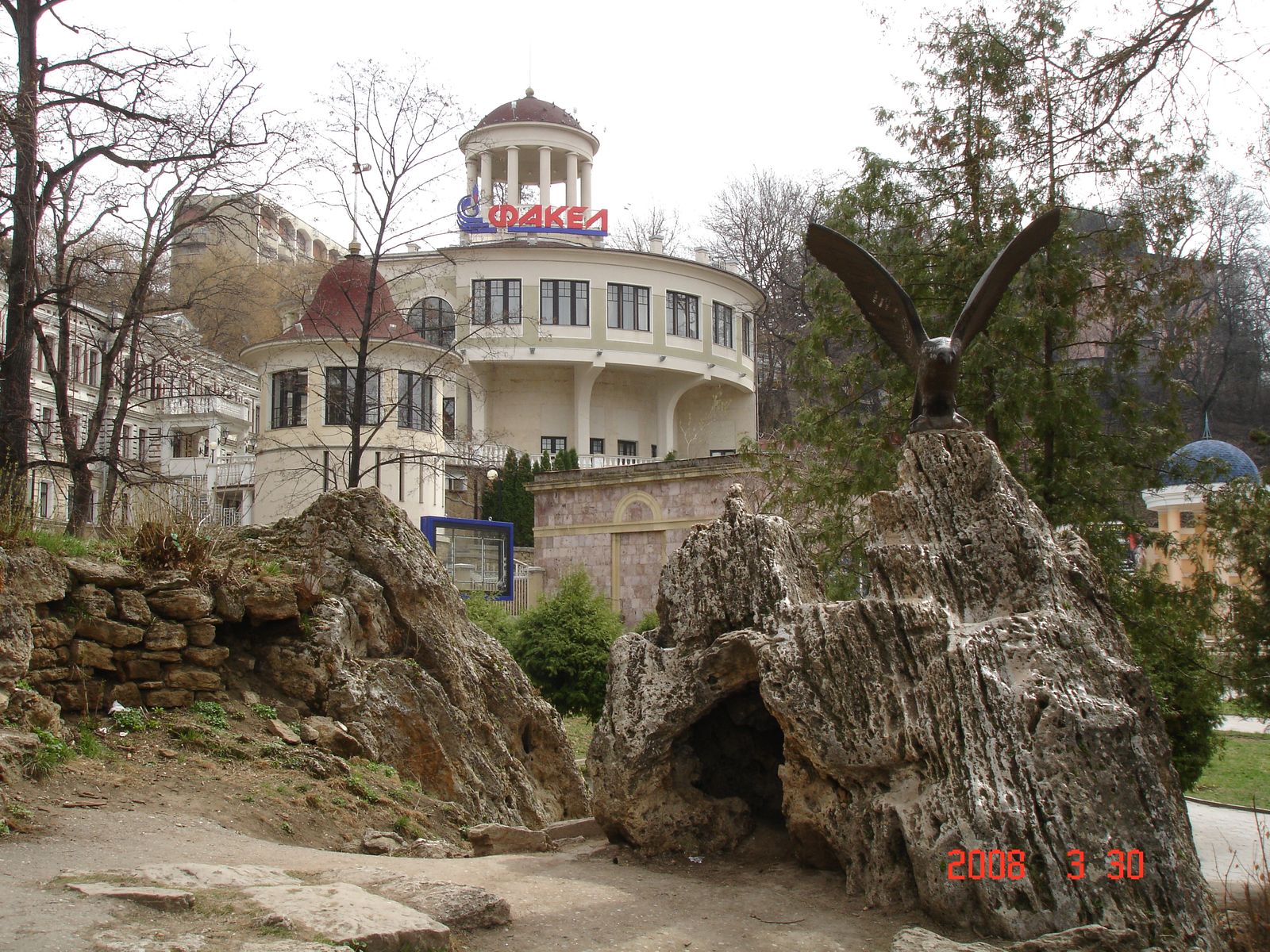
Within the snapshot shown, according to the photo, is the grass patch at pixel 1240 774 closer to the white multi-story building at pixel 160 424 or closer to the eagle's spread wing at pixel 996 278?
the eagle's spread wing at pixel 996 278

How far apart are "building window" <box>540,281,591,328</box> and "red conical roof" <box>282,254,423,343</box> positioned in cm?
1172

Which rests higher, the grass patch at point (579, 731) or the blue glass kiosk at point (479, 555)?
the blue glass kiosk at point (479, 555)

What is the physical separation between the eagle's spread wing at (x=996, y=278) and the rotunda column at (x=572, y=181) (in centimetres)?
4135

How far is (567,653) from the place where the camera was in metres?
18.1

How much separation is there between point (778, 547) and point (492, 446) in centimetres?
3309

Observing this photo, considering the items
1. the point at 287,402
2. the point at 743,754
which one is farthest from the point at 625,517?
the point at 743,754

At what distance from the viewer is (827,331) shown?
1440cm

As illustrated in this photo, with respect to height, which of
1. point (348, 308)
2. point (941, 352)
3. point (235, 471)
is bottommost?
point (941, 352)

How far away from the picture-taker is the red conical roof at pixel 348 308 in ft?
57.9

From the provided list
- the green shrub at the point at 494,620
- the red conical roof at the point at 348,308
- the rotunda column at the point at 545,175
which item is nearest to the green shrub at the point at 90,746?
the red conical roof at the point at 348,308

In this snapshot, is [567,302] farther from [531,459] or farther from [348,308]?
[348,308]

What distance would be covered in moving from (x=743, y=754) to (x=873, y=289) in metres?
3.22

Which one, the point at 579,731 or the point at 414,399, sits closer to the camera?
the point at 579,731

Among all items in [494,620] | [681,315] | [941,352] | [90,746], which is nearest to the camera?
[941,352]
